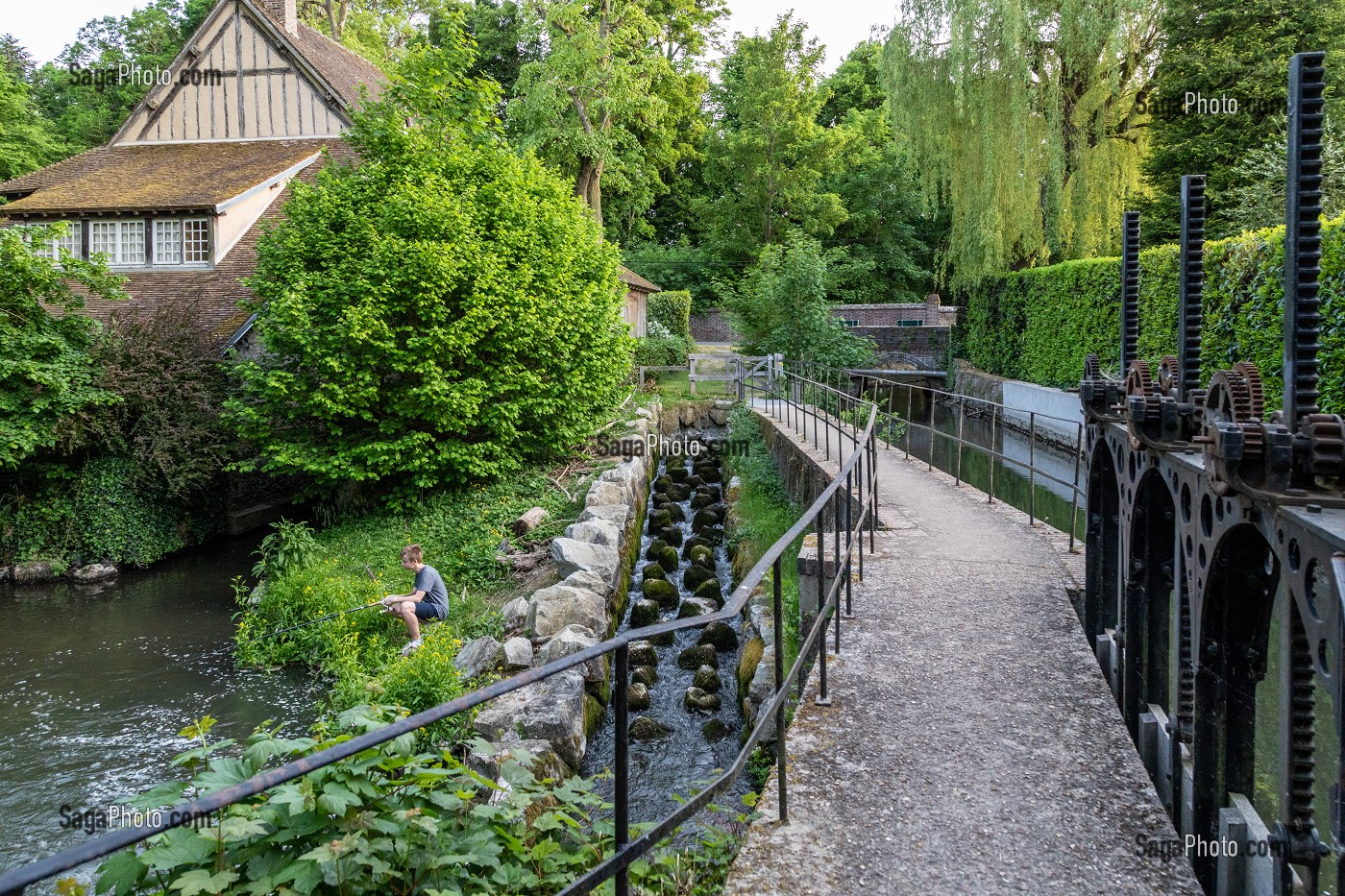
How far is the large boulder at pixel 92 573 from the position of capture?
46.5 feet

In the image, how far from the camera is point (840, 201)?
4128cm

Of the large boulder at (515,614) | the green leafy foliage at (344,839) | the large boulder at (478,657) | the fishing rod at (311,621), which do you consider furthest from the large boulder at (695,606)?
the green leafy foliage at (344,839)

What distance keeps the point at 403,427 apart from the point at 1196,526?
41.0 feet

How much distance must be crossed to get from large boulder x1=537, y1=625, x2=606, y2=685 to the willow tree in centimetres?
2065

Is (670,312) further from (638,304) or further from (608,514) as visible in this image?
(608,514)

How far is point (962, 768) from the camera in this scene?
4.05m

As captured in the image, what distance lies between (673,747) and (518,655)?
1.80 meters

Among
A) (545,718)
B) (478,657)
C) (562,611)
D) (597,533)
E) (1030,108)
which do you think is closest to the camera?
(545,718)

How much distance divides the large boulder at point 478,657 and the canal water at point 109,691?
1.55 m

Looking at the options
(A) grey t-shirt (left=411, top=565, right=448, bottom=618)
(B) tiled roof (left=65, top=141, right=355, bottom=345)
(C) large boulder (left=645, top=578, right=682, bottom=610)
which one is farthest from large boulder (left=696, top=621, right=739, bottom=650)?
(B) tiled roof (left=65, top=141, right=355, bottom=345)

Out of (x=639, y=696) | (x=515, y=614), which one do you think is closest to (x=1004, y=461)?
(x=515, y=614)

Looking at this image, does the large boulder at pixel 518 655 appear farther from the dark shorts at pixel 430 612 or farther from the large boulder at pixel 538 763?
the dark shorts at pixel 430 612

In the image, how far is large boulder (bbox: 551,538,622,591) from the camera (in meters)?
10.7

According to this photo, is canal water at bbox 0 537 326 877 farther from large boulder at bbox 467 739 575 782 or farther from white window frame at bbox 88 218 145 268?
white window frame at bbox 88 218 145 268
